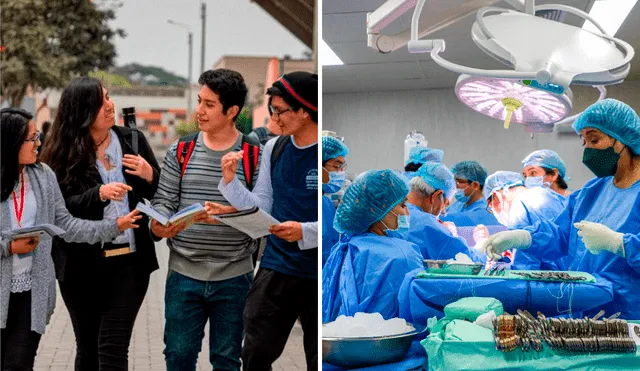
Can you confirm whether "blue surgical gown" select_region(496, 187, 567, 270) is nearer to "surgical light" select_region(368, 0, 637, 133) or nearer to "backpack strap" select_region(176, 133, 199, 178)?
"surgical light" select_region(368, 0, 637, 133)

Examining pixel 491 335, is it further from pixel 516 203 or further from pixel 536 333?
pixel 516 203

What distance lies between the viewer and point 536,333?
63.8 inches

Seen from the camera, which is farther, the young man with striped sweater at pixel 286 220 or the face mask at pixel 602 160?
the face mask at pixel 602 160

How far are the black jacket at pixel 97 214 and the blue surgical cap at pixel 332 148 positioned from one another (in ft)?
1.78

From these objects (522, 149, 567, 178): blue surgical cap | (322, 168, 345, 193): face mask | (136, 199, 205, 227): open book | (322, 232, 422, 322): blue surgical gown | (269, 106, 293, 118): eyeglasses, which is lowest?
(322, 232, 422, 322): blue surgical gown

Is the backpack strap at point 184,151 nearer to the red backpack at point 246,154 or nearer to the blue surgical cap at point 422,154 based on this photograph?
the red backpack at point 246,154

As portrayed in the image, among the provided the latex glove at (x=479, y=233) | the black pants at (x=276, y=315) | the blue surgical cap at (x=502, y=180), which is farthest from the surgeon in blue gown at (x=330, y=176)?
the latex glove at (x=479, y=233)

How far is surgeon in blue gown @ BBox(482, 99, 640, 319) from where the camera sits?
6.31 feet

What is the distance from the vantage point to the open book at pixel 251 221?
1901 millimetres

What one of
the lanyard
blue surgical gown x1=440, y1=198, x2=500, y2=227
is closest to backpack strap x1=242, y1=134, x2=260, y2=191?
the lanyard

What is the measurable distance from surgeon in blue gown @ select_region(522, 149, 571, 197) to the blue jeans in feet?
4.07

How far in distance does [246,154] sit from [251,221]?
0.62 ft

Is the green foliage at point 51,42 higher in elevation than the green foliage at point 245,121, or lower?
higher

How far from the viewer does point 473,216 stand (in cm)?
371
